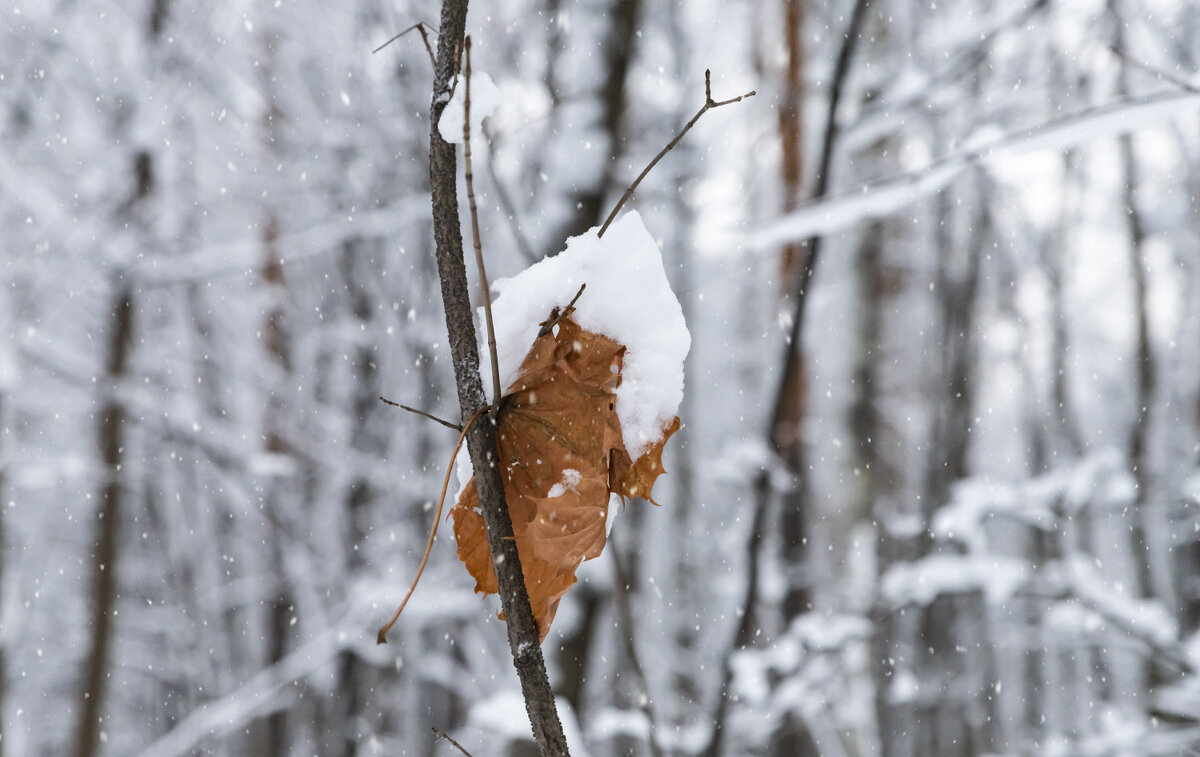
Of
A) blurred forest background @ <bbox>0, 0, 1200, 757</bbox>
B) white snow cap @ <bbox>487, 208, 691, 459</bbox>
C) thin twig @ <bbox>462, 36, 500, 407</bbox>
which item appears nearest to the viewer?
thin twig @ <bbox>462, 36, 500, 407</bbox>

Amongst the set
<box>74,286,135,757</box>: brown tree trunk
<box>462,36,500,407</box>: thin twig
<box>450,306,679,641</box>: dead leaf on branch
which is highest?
<box>74,286,135,757</box>: brown tree trunk

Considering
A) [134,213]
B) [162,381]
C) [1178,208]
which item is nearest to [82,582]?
[162,381]

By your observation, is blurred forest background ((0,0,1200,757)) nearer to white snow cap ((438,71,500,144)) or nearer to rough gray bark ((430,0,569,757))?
rough gray bark ((430,0,569,757))

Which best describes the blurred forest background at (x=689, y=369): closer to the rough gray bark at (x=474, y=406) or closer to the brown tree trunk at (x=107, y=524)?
the brown tree trunk at (x=107, y=524)

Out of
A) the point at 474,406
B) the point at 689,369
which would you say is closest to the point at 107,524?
the point at 689,369

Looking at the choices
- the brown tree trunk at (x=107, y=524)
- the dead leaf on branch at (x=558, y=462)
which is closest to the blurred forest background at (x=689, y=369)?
the brown tree trunk at (x=107, y=524)

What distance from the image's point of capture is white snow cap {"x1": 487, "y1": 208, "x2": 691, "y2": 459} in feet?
1.53

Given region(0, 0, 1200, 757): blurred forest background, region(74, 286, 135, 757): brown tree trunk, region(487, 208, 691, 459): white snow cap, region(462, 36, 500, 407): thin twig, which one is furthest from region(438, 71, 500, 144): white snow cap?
region(74, 286, 135, 757): brown tree trunk

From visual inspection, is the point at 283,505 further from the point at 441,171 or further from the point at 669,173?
the point at 441,171

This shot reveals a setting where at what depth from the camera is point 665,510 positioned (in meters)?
4.63

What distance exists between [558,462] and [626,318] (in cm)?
11

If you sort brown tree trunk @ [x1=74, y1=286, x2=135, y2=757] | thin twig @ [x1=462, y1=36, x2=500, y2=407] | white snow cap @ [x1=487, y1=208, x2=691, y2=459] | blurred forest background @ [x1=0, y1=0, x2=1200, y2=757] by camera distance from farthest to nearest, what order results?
brown tree trunk @ [x1=74, y1=286, x2=135, y2=757] < blurred forest background @ [x1=0, y1=0, x2=1200, y2=757] < white snow cap @ [x1=487, y1=208, x2=691, y2=459] < thin twig @ [x1=462, y1=36, x2=500, y2=407]

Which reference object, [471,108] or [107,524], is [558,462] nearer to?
[471,108]

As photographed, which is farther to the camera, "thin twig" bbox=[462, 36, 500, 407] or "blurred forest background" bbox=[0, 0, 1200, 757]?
"blurred forest background" bbox=[0, 0, 1200, 757]
